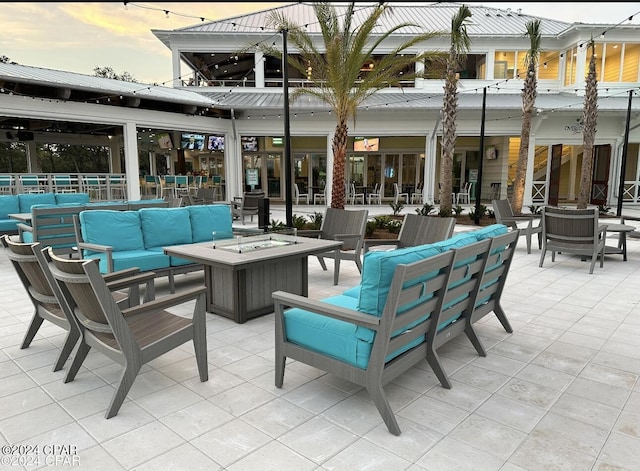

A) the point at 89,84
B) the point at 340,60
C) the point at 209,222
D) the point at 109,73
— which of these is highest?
the point at 109,73

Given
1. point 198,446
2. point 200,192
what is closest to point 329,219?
point 198,446

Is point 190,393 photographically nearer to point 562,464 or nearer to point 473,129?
point 562,464

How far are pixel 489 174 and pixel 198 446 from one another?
19.4 metres

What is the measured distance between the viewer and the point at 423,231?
5.46 metres

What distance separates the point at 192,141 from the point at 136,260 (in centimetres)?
1320

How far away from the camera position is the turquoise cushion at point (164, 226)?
200 inches

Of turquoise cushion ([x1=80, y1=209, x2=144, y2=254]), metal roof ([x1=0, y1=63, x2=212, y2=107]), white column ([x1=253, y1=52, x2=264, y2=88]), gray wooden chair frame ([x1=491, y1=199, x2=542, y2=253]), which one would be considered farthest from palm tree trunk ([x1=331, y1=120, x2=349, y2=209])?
white column ([x1=253, y1=52, x2=264, y2=88])

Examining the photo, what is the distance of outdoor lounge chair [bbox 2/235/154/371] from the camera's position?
2871 mm

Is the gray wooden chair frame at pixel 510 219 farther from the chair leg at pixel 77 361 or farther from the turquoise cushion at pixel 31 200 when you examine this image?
the turquoise cushion at pixel 31 200

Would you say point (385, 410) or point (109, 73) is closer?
point (385, 410)

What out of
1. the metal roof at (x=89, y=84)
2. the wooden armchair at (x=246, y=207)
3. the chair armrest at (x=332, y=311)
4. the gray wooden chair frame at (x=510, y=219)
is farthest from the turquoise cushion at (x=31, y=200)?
the gray wooden chair frame at (x=510, y=219)

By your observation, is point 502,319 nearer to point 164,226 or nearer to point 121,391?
point 121,391

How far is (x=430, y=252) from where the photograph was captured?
96.0 inches

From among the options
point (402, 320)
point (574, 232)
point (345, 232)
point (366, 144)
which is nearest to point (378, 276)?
point (402, 320)
